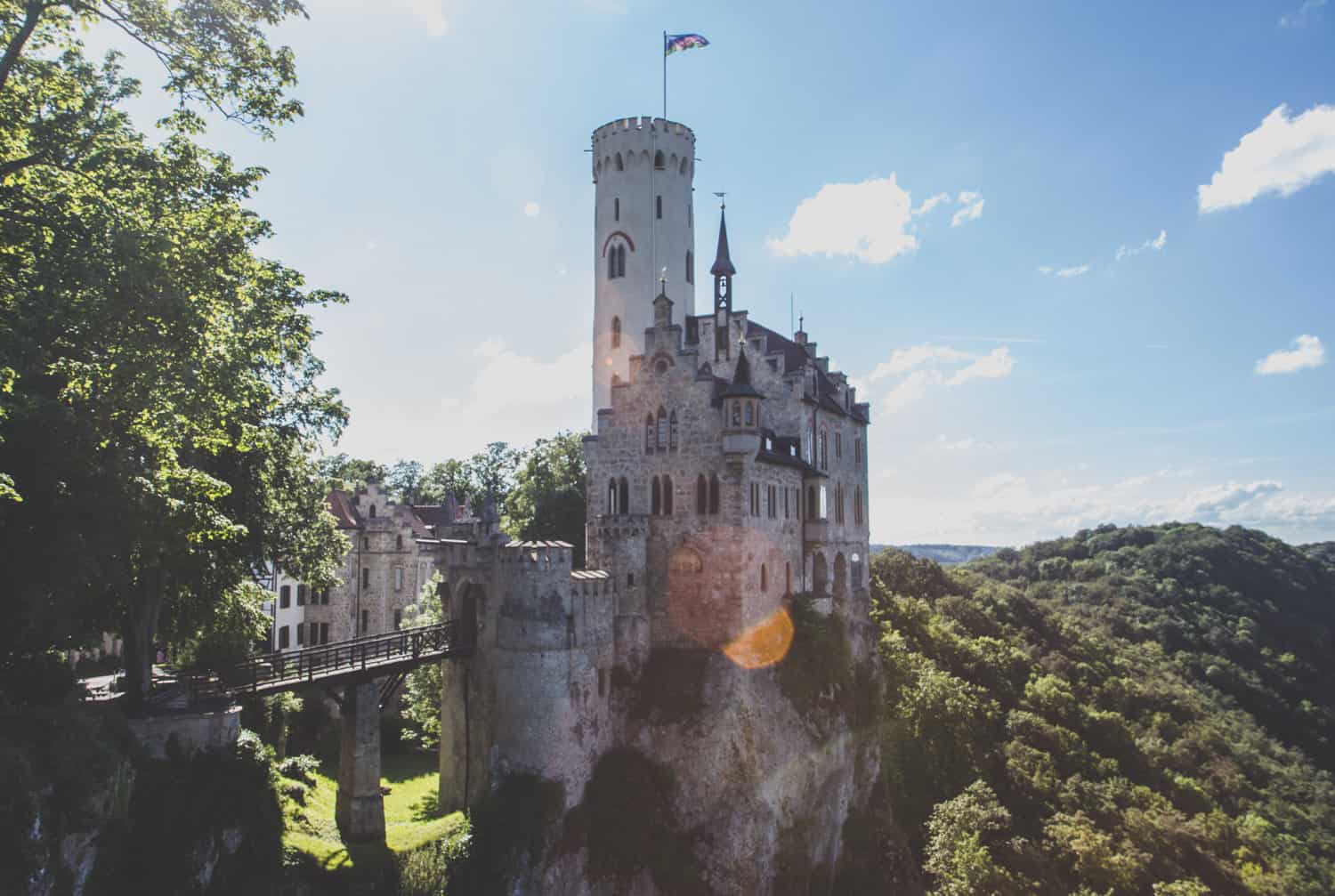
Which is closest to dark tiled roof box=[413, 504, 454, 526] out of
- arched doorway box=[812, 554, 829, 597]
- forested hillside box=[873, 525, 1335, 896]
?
arched doorway box=[812, 554, 829, 597]

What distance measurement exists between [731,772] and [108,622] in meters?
23.3

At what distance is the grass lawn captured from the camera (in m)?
26.2

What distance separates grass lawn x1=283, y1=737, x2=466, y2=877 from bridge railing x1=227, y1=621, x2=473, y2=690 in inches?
194

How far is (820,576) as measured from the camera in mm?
42438

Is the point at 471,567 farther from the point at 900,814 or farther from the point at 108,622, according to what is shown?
the point at 900,814

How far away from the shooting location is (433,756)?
46.9m

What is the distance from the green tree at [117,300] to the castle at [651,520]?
40.7ft

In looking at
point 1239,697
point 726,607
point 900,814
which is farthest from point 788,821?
point 1239,697

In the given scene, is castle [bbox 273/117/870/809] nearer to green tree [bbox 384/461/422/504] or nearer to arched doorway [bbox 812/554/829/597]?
arched doorway [bbox 812/554/829/597]

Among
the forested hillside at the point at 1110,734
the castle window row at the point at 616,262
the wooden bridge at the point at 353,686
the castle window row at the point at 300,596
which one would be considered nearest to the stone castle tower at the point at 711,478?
the castle window row at the point at 616,262

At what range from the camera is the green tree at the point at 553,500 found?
48.0 meters

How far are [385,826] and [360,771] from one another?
9.38 feet

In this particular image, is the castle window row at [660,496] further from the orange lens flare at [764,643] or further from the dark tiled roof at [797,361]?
the dark tiled roof at [797,361]

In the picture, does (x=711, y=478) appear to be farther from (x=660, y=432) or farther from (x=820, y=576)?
(x=820, y=576)
